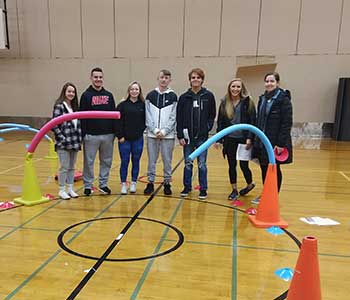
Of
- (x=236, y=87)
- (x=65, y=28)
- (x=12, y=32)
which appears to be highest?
(x=65, y=28)

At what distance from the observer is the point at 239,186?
4785 mm

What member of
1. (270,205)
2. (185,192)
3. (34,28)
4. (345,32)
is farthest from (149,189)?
(34,28)

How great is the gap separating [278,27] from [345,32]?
187 centimetres

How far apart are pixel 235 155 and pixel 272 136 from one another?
608 mm

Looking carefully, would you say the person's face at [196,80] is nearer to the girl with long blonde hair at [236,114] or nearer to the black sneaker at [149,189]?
the girl with long blonde hair at [236,114]

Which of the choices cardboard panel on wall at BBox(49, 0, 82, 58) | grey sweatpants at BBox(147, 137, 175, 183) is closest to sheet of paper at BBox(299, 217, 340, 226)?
grey sweatpants at BBox(147, 137, 175, 183)

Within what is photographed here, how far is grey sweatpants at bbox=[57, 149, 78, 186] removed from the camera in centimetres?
384

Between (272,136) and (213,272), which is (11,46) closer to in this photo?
(272,136)

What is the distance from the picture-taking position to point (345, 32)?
31.3 ft

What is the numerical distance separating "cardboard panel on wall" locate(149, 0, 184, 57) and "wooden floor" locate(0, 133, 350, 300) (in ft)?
22.2

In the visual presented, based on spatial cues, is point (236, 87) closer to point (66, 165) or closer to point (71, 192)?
point (66, 165)

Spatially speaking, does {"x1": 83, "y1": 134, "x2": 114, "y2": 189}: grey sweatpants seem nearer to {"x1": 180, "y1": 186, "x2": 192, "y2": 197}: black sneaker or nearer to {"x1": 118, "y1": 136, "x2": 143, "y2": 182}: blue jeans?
{"x1": 118, "y1": 136, "x2": 143, "y2": 182}: blue jeans

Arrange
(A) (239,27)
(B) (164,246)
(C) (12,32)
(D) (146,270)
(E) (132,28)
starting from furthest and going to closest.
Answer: (C) (12,32) < (E) (132,28) < (A) (239,27) < (B) (164,246) < (D) (146,270)

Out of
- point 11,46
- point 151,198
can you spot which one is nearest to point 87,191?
A: point 151,198
